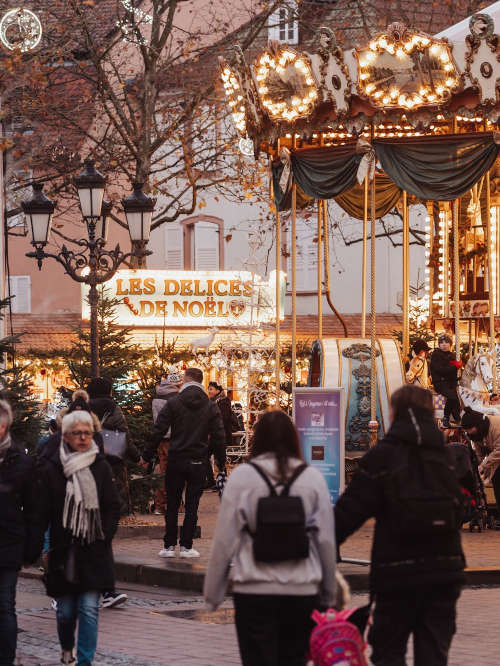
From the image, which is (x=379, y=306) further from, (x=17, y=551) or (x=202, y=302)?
(x=17, y=551)

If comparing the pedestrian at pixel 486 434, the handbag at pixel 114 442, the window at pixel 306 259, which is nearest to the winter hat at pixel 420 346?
the pedestrian at pixel 486 434

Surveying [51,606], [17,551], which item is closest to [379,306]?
[51,606]

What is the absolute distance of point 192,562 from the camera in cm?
1372

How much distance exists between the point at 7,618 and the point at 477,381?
12.9 m

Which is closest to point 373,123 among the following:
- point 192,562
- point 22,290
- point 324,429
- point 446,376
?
point 446,376

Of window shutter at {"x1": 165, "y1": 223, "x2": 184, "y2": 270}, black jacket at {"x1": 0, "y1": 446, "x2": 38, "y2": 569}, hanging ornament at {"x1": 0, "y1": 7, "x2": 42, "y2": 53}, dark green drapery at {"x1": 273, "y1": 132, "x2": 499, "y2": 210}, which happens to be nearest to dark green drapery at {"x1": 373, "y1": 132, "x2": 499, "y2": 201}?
dark green drapery at {"x1": 273, "y1": 132, "x2": 499, "y2": 210}

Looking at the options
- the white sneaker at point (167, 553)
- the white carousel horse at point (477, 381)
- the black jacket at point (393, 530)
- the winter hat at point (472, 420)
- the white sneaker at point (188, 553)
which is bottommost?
the white sneaker at point (167, 553)

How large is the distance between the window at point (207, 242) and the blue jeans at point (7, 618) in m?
34.4

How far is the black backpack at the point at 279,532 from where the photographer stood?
580 centimetres

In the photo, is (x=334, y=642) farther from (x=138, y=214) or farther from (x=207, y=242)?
(x=207, y=242)

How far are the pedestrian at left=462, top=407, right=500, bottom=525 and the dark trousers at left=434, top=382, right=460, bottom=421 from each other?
252 centimetres

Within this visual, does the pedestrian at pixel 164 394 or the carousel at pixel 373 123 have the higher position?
the carousel at pixel 373 123

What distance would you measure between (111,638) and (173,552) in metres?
4.06

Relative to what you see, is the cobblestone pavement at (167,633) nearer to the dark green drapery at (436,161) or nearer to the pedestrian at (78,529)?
the pedestrian at (78,529)
